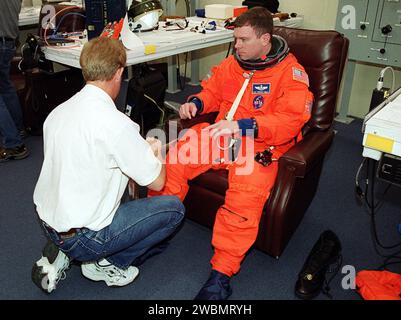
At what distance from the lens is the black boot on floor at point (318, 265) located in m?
1.73

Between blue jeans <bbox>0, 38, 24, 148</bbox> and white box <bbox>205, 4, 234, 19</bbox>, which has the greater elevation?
white box <bbox>205, 4, 234, 19</bbox>

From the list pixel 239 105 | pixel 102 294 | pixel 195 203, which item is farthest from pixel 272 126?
pixel 102 294

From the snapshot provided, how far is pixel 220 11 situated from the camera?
3363 mm

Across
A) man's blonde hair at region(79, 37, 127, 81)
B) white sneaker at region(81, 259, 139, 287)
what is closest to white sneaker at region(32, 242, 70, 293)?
white sneaker at region(81, 259, 139, 287)

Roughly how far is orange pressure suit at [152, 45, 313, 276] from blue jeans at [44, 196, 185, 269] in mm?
222

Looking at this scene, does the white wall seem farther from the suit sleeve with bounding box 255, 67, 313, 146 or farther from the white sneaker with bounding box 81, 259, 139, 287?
the white sneaker with bounding box 81, 259, 139, 287

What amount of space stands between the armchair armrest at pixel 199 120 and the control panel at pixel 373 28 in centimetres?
145

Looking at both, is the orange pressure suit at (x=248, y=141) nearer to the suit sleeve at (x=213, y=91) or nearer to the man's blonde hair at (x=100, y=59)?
the suit sleeve at (x=213, y=91)

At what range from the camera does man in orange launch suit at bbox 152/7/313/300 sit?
1.71 metres

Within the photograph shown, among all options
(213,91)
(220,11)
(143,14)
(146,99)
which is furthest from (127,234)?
(220,11)

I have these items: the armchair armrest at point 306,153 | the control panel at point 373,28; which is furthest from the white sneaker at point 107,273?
the control panel at point 373,28

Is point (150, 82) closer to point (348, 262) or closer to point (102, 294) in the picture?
point (102, 294)

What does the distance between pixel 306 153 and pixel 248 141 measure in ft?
1.02

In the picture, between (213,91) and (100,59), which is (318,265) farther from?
(100,59)
